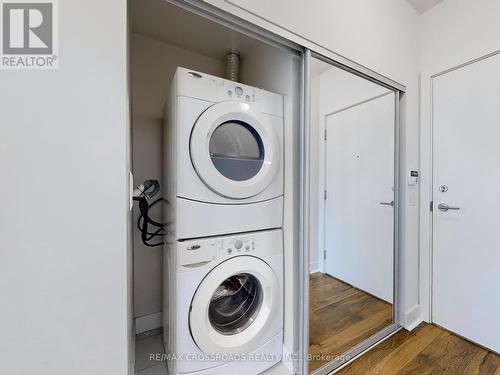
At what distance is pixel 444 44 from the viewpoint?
1815mm

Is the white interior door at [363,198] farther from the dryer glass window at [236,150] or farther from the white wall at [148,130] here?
the white wall at [148,130]

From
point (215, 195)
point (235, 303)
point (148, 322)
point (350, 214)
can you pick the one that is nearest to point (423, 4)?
point (350, 214)

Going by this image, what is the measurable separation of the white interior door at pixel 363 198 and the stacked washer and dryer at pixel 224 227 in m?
0.57

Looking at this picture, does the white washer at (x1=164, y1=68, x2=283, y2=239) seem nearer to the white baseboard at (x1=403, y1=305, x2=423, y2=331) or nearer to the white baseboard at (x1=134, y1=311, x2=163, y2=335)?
the white baseboard at (x1=134, y1=311, x2=163, y2=335)

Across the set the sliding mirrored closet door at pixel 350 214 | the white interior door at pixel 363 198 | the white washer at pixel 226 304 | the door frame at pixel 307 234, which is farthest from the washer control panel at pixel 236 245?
the white interior door at pixel 363 198

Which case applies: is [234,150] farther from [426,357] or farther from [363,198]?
[426,357]

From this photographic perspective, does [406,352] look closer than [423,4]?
Yes

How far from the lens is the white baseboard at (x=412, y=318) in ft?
6.01

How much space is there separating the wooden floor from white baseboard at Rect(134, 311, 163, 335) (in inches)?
54.0

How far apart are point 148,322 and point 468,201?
263cm

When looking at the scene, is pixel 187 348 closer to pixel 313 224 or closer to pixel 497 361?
pixel 313 224
